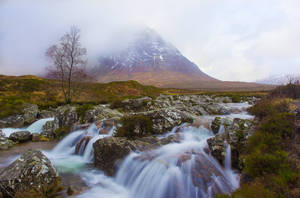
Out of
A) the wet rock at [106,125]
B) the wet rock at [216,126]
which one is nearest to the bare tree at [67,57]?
the wet rock at [106,125]

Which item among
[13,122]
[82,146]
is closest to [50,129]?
[13,122]

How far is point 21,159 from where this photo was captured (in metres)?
5.40

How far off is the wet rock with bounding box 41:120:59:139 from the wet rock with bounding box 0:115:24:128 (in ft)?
14.9

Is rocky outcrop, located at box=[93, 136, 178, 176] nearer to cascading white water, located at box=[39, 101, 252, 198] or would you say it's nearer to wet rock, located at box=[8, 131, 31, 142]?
cascading white water, located at box=[39, 101, 252, 198]

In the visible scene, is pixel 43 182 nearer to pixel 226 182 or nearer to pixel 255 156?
pixel 226 182

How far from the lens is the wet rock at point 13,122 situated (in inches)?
608

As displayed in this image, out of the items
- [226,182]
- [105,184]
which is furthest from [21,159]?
[226,182]

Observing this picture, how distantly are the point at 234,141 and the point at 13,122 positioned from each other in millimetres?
20154

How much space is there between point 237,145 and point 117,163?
5.22 metres

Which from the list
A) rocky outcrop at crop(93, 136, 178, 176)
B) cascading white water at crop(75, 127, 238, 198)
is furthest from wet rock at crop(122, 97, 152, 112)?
cascading white water at crop(75, 127, 238, 198)

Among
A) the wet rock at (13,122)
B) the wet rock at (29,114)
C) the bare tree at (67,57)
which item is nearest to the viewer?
the wet rock at (13,122)

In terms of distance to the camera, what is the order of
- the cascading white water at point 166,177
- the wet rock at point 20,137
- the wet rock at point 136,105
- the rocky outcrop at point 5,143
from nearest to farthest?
the cascading white water at point 166,177 → the rocky outcrop at point 5,143 → the wet rock at point 20,137 → the wet rock at point 136,105

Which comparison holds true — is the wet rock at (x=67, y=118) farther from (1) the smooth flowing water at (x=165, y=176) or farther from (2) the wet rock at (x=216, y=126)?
(2) the wet rock at (x=216, y=126)

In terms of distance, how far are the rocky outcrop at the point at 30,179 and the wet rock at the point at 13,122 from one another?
45.4ft
